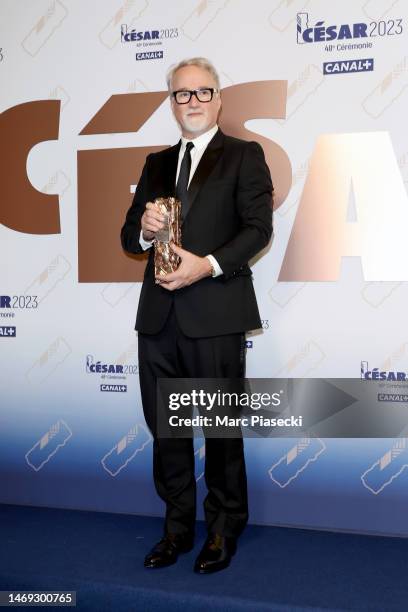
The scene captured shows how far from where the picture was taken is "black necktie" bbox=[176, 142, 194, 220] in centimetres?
234

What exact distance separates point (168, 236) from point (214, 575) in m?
1.12

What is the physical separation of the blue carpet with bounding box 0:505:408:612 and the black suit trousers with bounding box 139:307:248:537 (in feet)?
0.50

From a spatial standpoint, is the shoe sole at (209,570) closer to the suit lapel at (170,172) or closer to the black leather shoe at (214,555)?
the black leather shoe at (214,555)

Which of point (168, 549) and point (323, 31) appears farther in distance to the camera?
point (323, 31)

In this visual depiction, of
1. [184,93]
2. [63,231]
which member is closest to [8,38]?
[63,231]

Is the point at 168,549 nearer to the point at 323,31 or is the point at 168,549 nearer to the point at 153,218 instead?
the point at 153,218

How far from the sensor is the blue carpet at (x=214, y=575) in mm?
2117

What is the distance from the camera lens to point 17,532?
8.92 ft

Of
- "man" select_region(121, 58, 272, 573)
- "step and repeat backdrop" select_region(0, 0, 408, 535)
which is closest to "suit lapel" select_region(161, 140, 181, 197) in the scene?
"man" select_region(121, 58, 272, 573)

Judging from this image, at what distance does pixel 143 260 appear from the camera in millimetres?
2912

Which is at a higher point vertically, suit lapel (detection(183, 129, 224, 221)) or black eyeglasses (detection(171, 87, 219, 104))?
black eyeglasses (detection(171, 87, 219, 104))

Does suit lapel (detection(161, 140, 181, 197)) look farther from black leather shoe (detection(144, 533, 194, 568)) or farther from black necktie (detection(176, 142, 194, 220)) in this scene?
black leather shoe (detection(144, 533, 194, 568))

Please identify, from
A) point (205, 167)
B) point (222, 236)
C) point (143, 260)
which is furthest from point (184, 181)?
point (143, 260)

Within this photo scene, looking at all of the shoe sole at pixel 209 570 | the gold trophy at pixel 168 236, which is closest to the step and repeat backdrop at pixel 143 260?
the shoe sole at pixel 209 570
